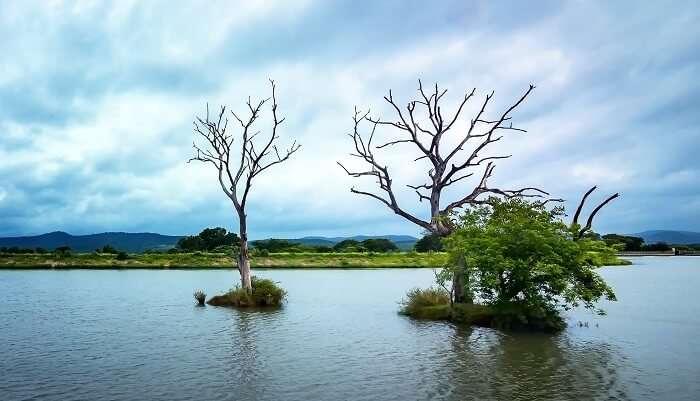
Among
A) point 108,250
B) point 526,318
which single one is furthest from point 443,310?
point 108,250

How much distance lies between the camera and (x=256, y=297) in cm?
3312

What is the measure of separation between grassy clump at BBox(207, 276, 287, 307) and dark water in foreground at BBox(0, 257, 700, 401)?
77.7 inches

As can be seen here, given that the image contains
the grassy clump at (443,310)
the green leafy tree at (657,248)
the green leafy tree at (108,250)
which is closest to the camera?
the grassy clump at (443,310)

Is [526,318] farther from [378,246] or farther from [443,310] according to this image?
[378,246]

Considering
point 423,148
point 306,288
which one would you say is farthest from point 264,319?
point 306,288

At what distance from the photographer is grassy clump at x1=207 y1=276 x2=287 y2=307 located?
32.9 m

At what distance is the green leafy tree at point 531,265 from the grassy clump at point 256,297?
489 inches

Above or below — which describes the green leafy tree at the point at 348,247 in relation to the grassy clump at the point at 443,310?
above

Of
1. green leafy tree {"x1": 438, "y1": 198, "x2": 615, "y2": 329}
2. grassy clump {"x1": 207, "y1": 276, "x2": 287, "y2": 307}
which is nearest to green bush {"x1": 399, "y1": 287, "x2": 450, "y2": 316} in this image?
green leafy tree {"x1": 438, "y1": 198, "x2": 615, "y2": 329}

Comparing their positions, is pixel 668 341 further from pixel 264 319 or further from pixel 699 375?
pixel 264 319

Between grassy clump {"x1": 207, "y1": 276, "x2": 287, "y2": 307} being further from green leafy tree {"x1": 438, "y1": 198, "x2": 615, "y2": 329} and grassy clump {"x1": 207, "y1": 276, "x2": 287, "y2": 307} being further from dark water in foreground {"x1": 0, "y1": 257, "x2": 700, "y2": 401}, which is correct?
green leafy tree {"x1": 438, "y1": 198, "x2": 615, "y2": 329}

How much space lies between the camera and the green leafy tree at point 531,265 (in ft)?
72.7

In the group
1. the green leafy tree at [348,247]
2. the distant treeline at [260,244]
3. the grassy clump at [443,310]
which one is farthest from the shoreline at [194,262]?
the grassy clump at [443,310]

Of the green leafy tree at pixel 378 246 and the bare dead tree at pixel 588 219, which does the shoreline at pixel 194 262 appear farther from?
the bare dead tree at pixel 588 219
